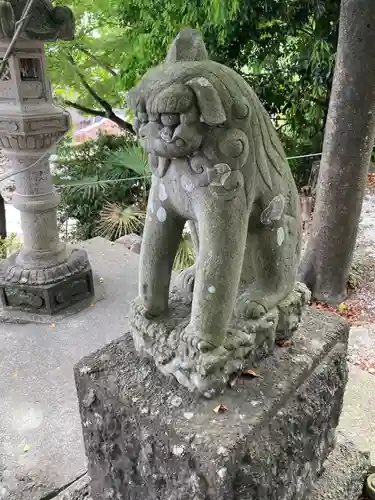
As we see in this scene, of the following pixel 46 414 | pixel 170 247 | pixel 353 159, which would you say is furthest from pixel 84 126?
pixel 170 247

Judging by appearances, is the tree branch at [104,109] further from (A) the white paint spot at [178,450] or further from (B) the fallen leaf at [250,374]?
(A) the white paint spot at [178,450]

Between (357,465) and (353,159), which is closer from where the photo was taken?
(357,465)

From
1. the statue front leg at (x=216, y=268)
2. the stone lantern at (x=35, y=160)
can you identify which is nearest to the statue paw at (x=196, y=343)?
the statue front leg at (x=216, y=268)

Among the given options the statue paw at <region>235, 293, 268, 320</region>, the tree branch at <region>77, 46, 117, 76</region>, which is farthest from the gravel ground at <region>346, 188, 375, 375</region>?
the tree branch at <region>77, 46, 117, 76</region>

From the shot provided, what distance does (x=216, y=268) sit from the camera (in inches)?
38.9

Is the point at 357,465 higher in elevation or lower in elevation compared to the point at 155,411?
lower

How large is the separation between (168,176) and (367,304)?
2634mm

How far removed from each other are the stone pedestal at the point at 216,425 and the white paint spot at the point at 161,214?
383 millimetres

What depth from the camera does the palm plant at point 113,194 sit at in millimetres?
4832

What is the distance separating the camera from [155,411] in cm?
104

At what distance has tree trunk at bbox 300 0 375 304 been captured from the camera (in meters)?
2.53

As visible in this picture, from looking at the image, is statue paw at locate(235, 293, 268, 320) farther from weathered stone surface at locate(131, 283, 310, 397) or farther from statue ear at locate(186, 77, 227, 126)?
statue ear at locate(186, 77, 227, 126)

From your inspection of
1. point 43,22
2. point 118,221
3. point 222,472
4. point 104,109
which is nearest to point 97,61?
point 104,109

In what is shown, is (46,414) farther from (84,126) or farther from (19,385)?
(84,126)
